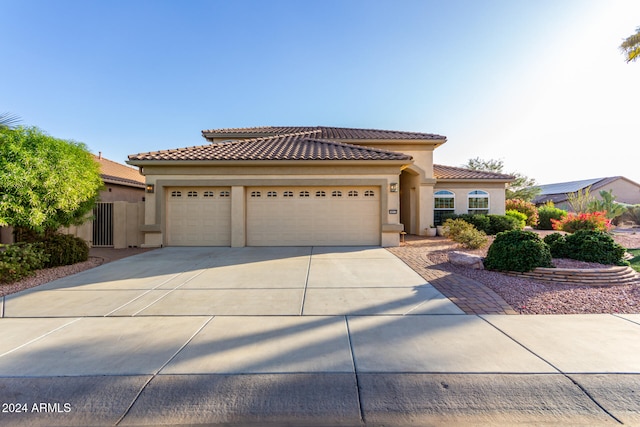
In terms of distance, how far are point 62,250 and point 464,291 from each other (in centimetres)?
1072

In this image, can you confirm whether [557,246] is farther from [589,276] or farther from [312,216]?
[312,216]

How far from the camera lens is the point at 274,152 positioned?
1214 cm

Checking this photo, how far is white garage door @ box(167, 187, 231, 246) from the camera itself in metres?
11.6

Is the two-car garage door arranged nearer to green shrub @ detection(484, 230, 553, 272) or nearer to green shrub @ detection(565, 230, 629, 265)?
green shrub @ detection(484, 230, 553, 272)

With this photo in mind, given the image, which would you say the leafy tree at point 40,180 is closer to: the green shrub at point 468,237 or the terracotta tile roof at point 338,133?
the terracotta tile roof at point 338,133

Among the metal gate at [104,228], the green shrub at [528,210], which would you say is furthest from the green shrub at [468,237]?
the metal gate at [104,228]

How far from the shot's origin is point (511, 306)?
195 inches

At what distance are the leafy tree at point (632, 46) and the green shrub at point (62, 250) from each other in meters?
23.1

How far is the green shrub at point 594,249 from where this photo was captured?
7043 mm


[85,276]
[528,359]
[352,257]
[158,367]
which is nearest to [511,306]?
[528,359]

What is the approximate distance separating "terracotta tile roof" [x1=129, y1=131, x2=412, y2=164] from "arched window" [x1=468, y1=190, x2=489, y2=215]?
294 inches

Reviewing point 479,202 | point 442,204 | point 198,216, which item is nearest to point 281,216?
point 198,216

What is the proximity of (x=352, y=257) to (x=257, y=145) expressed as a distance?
764 cm

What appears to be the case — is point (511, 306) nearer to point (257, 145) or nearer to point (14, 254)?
point (14, 254)
